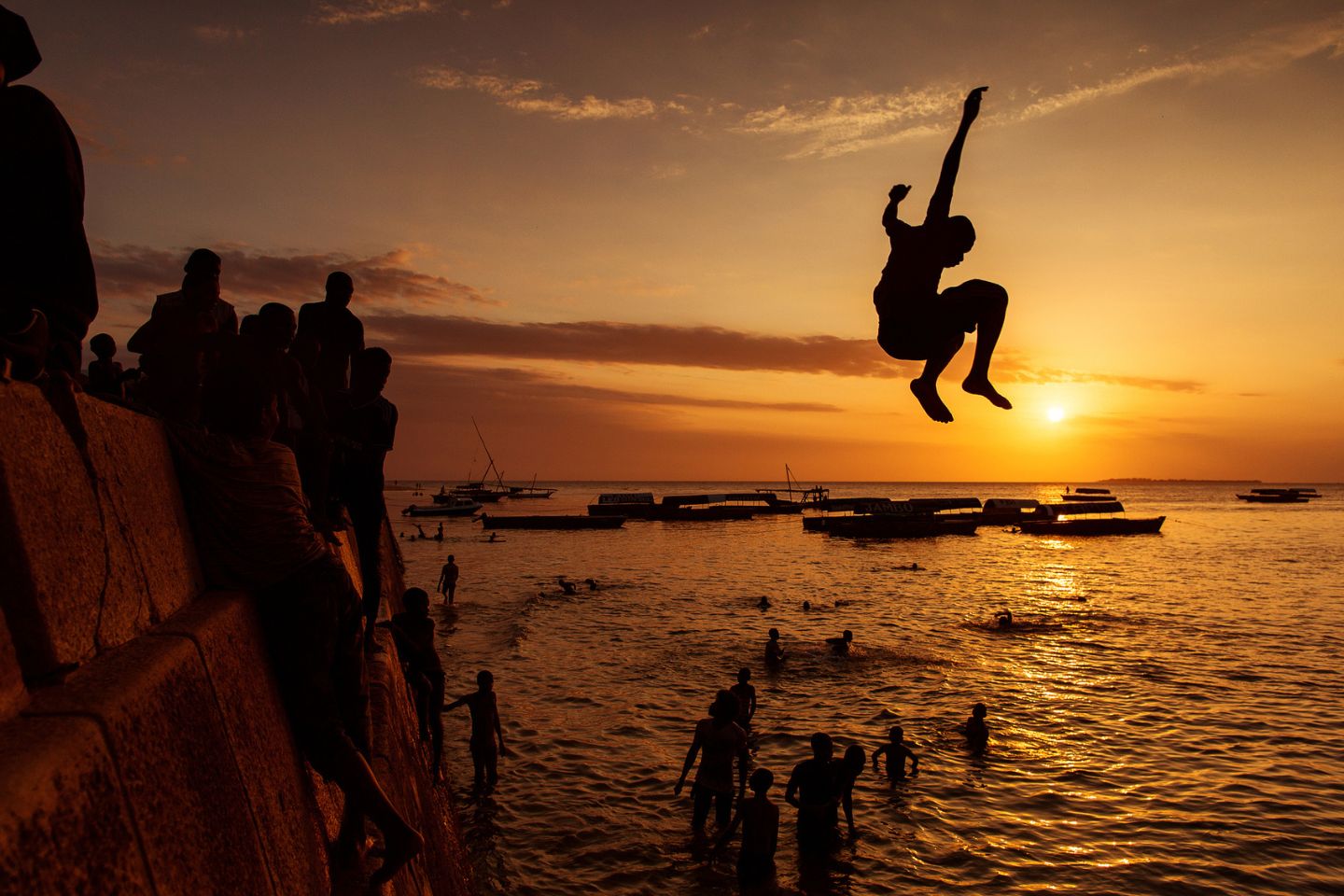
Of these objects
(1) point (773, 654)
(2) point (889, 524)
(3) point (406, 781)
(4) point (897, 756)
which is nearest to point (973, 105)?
(3) point (406, 781)

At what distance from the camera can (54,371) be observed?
2564 millimetres

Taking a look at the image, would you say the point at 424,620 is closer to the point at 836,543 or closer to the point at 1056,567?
the point at 1056,567

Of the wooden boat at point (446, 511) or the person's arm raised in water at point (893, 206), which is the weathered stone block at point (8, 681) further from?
the wooden boat at point (446, 511)

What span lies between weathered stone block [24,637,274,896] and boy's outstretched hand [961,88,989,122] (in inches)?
167

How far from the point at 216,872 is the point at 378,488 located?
5.69 m

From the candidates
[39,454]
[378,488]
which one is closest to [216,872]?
[39,454]

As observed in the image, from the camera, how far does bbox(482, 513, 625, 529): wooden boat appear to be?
240ft

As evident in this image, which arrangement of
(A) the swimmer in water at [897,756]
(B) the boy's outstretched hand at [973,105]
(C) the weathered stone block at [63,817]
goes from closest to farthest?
(C) the weathered stone block at [63,817], (B) the boy's outstretched hand at [973,105], (A) the swimmer in water at [897,756]

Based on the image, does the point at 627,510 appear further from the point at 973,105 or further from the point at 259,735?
the point at 259,735

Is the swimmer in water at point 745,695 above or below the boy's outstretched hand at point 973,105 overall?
below

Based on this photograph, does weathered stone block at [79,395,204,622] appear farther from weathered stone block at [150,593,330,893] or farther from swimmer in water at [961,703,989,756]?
swimmer in water at [961,703,989,756]

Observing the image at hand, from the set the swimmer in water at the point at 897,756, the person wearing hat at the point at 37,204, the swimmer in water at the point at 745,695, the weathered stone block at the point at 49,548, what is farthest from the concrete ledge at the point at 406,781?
the swimmer in water at the point at 897,756

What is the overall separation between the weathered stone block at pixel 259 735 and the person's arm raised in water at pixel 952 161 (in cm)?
398

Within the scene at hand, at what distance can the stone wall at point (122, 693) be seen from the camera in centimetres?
180
